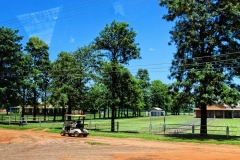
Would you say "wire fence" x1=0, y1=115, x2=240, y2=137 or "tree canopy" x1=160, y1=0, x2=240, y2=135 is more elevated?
"tree canopy" x1=160, y1=0, x2=240, y2=135

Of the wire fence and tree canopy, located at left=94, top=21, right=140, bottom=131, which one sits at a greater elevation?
tree canopy, located at left=94, top=21, right=140, bottom=131

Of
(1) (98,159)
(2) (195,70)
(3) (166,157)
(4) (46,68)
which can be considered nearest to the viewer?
(1) (98,159)

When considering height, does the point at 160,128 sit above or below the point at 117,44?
below

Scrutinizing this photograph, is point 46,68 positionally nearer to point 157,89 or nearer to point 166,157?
point 166,157

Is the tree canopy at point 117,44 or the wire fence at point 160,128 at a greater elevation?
the tree canopy at point 117,44

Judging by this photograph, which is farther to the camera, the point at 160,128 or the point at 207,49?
the point at 160,128

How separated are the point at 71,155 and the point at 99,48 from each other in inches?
744

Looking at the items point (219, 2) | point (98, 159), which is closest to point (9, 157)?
point (98, 159)

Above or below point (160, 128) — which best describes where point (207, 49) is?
above

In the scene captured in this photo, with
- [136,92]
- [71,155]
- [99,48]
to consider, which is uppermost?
[99,48]

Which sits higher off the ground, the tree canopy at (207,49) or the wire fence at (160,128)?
the tree canopy at (207,49)

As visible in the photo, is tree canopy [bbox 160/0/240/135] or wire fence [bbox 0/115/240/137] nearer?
tree canopy [bbox 160/0/240/135]

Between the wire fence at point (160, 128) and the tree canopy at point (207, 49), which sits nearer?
the tree canopy at point (207, 49)

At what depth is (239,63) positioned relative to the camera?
2456cm
